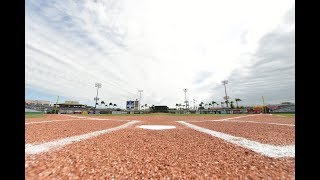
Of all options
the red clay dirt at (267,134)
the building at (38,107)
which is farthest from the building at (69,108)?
the red clay dirt at (267,134)

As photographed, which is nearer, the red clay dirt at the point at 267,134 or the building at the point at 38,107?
the red clay dirt at the point at 267,134

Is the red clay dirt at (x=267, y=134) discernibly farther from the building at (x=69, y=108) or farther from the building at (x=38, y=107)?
the building at (x=69, y=108)

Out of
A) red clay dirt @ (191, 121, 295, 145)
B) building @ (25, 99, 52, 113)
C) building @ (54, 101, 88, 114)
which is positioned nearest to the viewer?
red clay dirt @ (191, 121, 295, 145)

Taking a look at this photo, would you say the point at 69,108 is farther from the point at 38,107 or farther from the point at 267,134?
the point at 267,134

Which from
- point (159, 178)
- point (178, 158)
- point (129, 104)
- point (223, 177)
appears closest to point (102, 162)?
point (159, 178)

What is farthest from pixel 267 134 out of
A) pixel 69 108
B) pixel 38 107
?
pixel 69 108

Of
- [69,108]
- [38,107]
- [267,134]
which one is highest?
[267,134]

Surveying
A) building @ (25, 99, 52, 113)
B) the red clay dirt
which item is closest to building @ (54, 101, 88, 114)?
building @ (25, 99, 52, 113)

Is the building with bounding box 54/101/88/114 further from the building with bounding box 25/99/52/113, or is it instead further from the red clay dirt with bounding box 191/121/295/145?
the red clay dirt with bounding box 191/121/295/145
